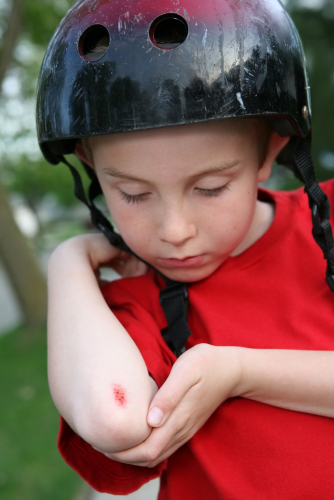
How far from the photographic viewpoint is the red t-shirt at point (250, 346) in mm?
1396

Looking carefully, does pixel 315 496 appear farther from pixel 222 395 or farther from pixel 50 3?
pixel 50 3

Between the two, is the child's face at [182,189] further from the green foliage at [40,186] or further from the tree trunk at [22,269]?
the green foliage at [40,186]

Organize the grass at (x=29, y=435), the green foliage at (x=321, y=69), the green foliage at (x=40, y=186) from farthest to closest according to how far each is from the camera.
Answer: the green foliage at (x=40, y=186) → the green foliage at (x=321, y=69) → the grass at (x=29, y=435)

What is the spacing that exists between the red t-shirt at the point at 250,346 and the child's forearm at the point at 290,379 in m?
0.05

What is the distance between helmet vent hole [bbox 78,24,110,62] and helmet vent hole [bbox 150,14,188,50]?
0.56ft

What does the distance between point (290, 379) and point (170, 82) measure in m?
0.93

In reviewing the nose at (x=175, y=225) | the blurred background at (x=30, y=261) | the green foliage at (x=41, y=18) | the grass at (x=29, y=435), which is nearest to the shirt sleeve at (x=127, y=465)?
the nose at (x=175, y=225)

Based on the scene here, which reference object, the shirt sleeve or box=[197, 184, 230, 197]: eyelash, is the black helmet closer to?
the shirt sleeve

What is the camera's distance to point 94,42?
5.34ft

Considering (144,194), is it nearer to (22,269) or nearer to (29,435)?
(29,435)

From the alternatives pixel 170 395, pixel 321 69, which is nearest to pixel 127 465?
pixel 170 395

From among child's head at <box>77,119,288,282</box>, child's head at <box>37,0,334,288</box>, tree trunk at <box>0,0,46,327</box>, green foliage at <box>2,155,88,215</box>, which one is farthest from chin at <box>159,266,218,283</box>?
green foliage at <box>2,155,88,215</box>

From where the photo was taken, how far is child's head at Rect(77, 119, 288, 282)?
1419 mm

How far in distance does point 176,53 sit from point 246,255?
74 cm
